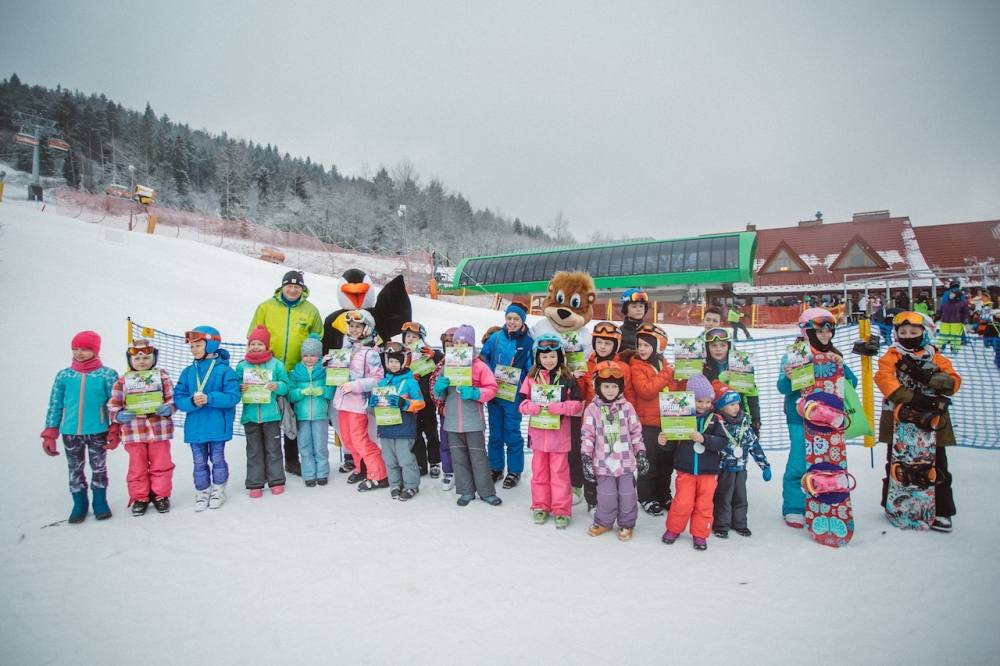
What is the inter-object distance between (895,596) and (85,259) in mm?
16529

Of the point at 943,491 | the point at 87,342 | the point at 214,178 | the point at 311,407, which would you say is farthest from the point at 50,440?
the point at 214,178

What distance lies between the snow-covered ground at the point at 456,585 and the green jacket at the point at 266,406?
0.81 metres

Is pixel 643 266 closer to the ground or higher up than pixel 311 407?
higher up

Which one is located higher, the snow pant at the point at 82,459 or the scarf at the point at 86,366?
the scarf at the point at 86,366

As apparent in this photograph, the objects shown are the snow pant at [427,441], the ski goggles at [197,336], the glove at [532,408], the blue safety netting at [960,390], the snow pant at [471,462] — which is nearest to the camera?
the glove at [532,408]

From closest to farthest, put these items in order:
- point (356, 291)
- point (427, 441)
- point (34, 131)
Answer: point (427, 441), point (356, 291), point (34, 131)

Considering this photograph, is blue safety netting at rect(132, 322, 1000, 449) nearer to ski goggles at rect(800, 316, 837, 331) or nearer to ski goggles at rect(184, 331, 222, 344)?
ski goggles at rect(184, 331, 222, 344)

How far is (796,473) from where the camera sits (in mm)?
3951

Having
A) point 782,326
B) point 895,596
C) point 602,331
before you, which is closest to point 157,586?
point 602,331

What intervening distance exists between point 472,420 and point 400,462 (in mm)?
926

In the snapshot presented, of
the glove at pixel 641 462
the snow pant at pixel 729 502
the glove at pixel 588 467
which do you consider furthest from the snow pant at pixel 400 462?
the snow pant at pixel 729 502

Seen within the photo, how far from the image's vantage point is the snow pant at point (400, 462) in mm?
4664

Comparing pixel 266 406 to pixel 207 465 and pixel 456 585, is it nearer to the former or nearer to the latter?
pixel 207 465

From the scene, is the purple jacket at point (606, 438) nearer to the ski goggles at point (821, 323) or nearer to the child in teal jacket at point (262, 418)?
the ski goggles at point (821, 323)
